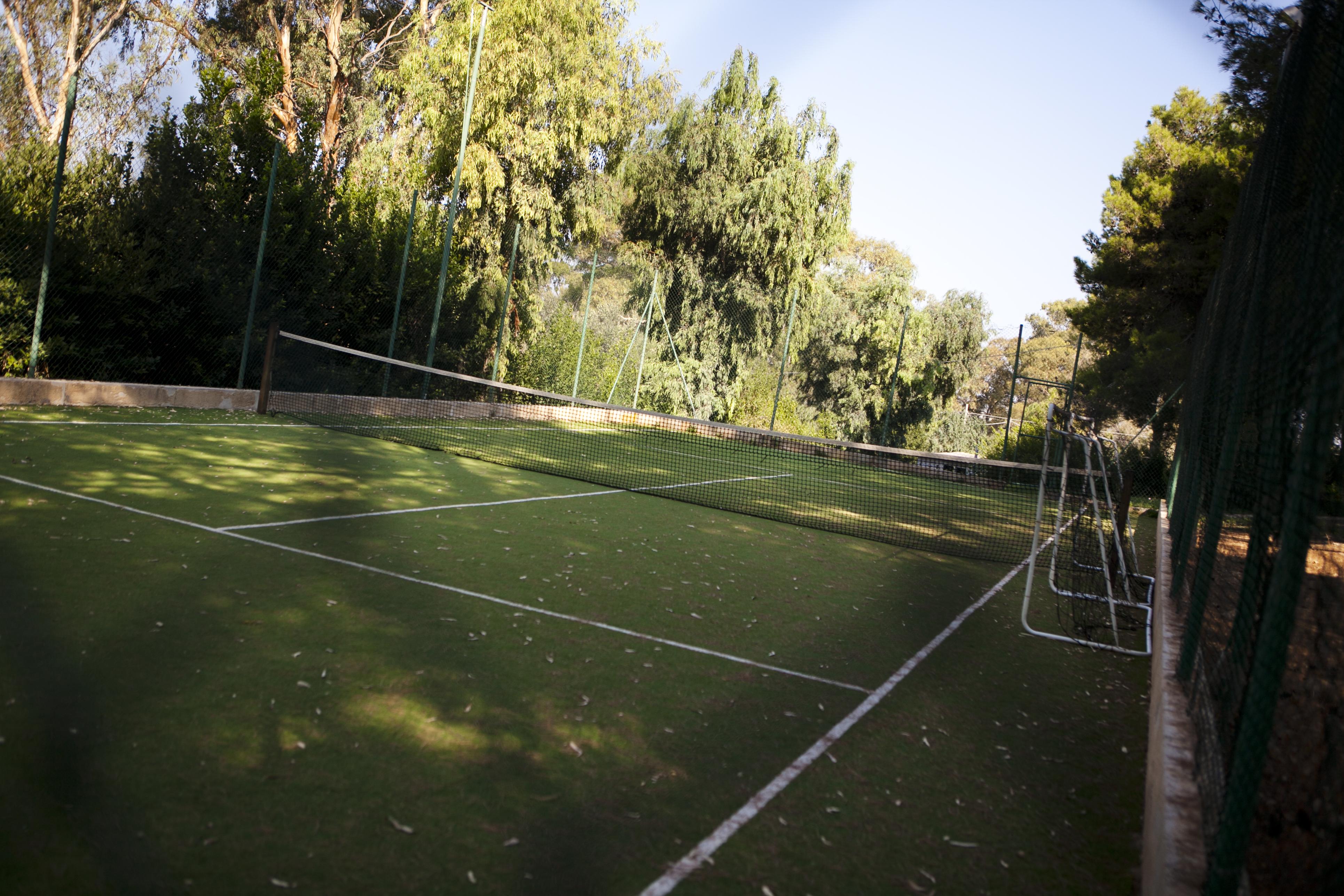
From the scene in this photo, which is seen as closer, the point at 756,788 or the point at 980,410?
the point at 756,788

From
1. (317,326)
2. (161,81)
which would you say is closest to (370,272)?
(317,326)

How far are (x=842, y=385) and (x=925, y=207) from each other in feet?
17.6

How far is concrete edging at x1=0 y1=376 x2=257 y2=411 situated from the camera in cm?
955

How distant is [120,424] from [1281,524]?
9.89 m

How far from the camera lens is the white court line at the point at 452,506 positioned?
5.91 m

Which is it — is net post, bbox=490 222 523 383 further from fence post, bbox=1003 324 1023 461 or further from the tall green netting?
the tall green netting

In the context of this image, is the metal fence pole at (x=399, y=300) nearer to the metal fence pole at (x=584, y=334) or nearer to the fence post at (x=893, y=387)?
the metal fence pole at (x=584, y=334)

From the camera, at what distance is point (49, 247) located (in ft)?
31.3

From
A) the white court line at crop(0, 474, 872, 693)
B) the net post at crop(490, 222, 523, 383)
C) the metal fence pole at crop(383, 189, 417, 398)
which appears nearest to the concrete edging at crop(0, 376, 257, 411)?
the metal fence pole at crop(383, 189, 417, 398)

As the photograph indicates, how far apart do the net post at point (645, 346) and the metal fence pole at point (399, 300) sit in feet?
21.1

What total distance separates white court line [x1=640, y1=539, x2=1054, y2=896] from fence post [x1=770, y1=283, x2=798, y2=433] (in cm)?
1488

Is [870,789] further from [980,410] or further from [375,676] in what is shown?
[980,410]

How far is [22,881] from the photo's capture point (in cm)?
211

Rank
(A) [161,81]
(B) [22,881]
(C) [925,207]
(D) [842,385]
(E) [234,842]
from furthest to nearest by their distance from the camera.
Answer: (A) [161,81] < (D) [842,385] < (C) [925,207] < (E) [234,842] < (B) [22,881]
